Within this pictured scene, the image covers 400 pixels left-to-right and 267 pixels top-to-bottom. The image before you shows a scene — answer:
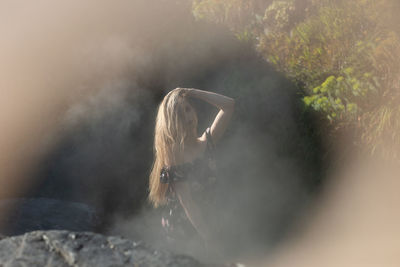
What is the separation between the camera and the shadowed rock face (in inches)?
62.8

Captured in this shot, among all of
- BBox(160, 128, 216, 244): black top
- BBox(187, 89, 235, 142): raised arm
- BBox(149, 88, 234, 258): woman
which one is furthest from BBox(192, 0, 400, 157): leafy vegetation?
BBox(160, 128, 216, 244): black top

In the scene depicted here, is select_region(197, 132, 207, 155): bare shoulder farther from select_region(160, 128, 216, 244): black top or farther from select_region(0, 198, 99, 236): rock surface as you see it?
select_region(0, 198, 99, 236): rock surface

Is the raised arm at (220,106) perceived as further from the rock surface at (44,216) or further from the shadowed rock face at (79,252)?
the rock surface at (44,216)

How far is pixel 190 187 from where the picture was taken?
11.7 ft

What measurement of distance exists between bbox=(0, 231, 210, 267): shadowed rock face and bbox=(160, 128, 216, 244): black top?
1.75 m

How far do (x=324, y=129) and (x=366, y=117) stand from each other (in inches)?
20.8

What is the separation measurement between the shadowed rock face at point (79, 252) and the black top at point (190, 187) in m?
1.75

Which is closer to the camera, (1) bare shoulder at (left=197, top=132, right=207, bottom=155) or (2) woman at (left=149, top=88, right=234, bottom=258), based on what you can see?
(2) woman at (left=149, top=88, right=234, bottom=258)

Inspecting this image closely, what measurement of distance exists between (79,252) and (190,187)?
6.39 ft

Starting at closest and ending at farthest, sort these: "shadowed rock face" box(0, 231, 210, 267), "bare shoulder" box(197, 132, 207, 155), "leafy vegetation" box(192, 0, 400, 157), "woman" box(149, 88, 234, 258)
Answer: "shadowed rock face" box(0, 231, 210, 267)
"woman" box(149, 88, 234, 258)
"bare shoulder" box(197, 132, 207, 155)
"leafy vegetation" box(192, 0, 400, 157)

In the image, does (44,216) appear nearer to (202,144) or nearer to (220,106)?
(202,144)

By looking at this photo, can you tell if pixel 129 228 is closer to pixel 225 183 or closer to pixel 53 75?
pixel 225 183

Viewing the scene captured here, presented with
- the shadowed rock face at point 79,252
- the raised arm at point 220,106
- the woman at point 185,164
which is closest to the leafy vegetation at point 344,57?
the raised arm at point 220,106

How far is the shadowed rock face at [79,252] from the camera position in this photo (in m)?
1.59
